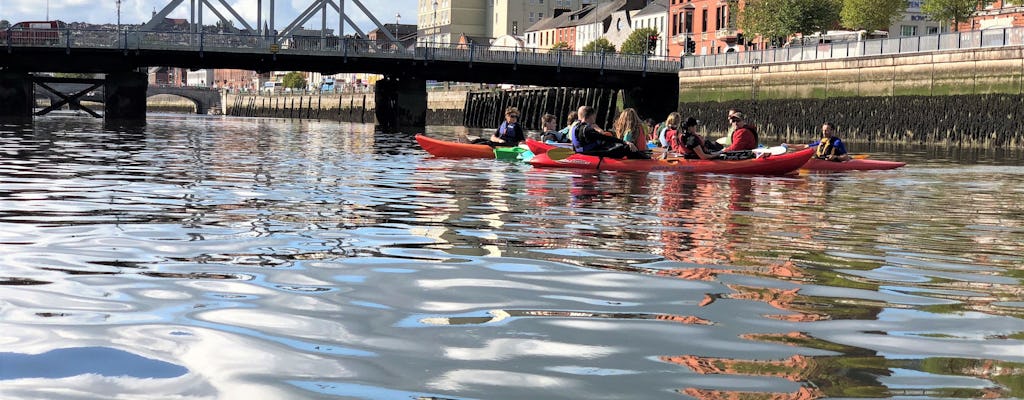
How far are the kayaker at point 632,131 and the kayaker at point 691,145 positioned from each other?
2.06ft

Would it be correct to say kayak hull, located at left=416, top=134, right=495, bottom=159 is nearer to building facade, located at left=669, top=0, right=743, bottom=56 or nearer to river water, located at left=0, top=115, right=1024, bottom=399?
river water, located at left=0, top=115, right=1024, bottom=399

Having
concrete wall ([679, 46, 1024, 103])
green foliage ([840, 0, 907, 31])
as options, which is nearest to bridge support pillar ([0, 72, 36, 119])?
concrete wall ([679, 46, 1024, 103])

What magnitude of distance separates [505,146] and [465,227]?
55.2 ft

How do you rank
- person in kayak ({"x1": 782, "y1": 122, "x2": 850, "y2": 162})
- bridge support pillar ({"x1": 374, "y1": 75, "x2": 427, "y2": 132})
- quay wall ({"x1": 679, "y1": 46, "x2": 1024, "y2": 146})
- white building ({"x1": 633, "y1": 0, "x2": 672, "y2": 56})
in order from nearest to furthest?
person in kayak ({"x1": 782, "y1": 122, "x2": 850, "y2": 162}), quay wall ({"x1": 679, "y1": 46, "x2": 1024, "y2": 146}), bridge support pillar ({"x1": 374, "y1": 75, "x2": 427, "y2": 132}), white building ({"x1": 633, "y1": 0, "x2": 672, "y2": 56})

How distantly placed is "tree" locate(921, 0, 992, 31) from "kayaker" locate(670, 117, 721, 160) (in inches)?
1835

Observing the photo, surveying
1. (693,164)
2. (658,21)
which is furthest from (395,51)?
(658,21)

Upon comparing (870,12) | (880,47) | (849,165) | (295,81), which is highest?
(870,12)

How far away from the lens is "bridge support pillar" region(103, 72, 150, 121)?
7119 centimetres

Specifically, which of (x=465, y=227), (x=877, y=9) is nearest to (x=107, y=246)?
(x=465, y=227)

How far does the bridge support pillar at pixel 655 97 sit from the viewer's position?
239 feet

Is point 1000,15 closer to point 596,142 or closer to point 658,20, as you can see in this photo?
point 658,20

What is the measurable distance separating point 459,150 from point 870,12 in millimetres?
48751

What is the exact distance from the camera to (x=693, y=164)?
908 inches

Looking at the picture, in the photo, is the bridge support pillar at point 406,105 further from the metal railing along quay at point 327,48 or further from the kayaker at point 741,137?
the kayaker at point 741,137
